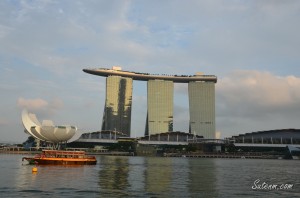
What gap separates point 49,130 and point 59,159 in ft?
218

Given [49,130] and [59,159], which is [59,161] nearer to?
[59,159]

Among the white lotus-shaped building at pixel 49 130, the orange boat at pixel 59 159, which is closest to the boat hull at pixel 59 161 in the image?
the orange boat at pixel 59 159

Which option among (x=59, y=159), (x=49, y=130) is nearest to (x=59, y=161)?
(x=59, y=159)

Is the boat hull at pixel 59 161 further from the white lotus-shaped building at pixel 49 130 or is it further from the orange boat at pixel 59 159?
the white lotus-shaped building at pixel 49 130

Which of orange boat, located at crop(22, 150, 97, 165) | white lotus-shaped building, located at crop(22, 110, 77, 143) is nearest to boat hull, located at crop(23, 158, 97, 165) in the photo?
orange boat, located at crop(22, 150, 97, 165)

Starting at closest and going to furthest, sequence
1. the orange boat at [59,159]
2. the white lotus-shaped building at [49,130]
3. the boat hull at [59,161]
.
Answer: the boat hull at [59,161], the orange boat at [59,159], the white lotus-shaped building at [49,130]

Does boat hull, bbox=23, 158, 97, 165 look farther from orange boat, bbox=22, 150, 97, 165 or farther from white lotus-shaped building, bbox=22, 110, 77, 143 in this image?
white lotus-shaped building, bbox=22, 110, 77, 143

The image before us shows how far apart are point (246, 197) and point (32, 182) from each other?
1011 inches

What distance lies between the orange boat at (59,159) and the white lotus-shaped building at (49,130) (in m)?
63.5

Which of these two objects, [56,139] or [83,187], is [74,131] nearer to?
[56,139]

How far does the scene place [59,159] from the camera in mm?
87875

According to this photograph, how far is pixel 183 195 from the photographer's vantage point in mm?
38906

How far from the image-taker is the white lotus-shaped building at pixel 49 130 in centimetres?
15275

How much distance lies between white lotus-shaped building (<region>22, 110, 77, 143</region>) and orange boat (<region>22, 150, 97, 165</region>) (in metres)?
63.5
